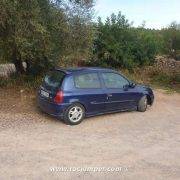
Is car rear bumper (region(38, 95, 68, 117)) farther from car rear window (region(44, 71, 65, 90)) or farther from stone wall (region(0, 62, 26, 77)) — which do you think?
stone wall (region(0, 62, 26, 77))

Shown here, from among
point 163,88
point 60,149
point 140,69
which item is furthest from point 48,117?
point 140,69

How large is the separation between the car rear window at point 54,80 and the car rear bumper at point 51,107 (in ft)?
1.35

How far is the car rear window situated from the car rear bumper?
0.41m

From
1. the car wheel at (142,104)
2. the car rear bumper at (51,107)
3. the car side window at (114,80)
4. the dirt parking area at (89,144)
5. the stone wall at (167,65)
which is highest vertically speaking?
the car side window at (114,80)

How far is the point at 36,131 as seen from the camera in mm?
9398

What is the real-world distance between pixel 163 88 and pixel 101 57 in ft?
10.9

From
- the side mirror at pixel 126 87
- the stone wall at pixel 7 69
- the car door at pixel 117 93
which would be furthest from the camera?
the stone wall at pixel 7 69

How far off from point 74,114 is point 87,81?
3.49 ft

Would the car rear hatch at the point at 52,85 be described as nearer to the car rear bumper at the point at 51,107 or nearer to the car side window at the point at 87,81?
the car rear bumper at the point at 51,107

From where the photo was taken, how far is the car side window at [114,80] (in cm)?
1102

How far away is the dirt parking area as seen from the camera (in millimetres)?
7129

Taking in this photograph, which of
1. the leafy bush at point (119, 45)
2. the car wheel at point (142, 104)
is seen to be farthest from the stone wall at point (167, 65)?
the car wheel at point (142, 104)

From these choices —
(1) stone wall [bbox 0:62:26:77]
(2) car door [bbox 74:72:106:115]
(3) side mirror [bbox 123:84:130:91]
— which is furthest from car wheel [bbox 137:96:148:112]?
(1) stone wall [bbox 0:62:26:77]

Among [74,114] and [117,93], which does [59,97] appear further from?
[117,93]
